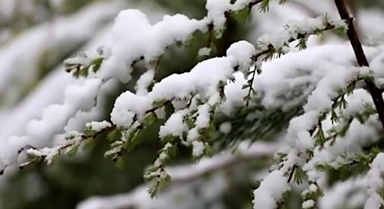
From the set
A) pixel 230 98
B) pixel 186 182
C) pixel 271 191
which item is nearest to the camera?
pixel 271 191

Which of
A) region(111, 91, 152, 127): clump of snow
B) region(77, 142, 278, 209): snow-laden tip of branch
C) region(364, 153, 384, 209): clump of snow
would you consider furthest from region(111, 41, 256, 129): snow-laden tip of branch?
region(77, 142, 278, 209): snow-laden tip of branch

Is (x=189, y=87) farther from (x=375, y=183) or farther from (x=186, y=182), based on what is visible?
(x=186, y=182)

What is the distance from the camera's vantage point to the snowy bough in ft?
1.58

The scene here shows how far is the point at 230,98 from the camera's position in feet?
2.11

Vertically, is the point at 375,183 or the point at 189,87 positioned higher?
the point at 189,87

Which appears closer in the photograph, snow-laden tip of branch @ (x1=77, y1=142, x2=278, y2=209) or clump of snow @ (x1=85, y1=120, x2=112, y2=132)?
clump of snow @ (x1=85, y1=120, x2=112, y2=132)

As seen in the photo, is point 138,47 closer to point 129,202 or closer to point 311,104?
point 311,104

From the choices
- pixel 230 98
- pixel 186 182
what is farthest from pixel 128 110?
pixel 186 182

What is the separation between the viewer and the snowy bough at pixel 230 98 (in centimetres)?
48

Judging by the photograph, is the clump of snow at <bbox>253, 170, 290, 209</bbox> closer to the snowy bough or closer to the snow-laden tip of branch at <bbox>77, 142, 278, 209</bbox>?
the snowy bough

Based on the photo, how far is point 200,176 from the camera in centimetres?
166

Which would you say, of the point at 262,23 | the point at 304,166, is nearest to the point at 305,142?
the point at 304,166

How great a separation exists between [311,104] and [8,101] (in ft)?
5.30

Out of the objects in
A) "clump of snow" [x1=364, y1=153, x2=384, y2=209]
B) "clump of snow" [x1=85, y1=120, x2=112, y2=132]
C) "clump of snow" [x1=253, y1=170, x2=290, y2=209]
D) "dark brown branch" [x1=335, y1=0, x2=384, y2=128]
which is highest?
"clump of snow" [x1=85, y1=120, x2=112, y2=132]
